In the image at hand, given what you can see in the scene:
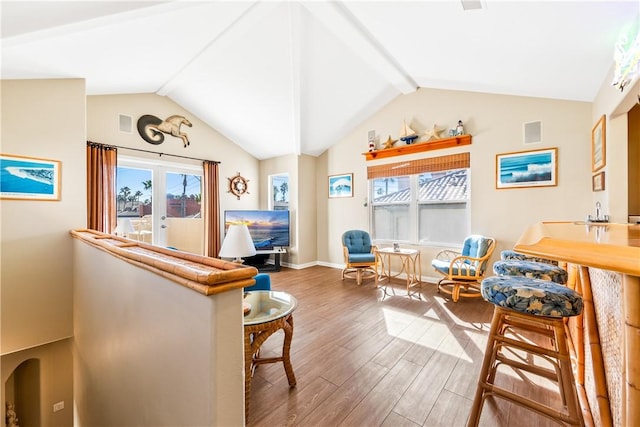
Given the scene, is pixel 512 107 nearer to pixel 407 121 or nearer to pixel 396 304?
pixel 407 121

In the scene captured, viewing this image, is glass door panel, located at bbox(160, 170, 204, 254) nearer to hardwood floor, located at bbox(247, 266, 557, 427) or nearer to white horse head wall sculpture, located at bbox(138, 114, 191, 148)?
white horse head wall sculpture, located at bbox(138, 114, 191, 148)

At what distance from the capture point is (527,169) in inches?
138

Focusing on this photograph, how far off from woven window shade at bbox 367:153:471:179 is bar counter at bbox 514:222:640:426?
2821 mm

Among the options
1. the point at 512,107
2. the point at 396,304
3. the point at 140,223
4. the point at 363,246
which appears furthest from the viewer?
the point at 363,246

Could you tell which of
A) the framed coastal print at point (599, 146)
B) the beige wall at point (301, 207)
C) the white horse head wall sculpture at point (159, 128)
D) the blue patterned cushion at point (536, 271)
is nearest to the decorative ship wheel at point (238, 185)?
the beige wall at point (301, 207)

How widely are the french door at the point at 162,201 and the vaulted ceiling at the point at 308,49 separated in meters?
1.22

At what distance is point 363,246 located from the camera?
4.77m

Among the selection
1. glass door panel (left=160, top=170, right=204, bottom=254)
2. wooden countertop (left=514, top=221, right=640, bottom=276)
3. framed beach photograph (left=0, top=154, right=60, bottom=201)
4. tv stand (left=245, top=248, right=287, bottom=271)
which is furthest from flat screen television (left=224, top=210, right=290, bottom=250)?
wooden countertop (left=514, top=221, right=640, bottom=276)

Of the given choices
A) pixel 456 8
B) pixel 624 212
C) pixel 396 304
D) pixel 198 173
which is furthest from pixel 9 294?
pixel 624 212

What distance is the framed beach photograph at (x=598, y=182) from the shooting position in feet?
8.78

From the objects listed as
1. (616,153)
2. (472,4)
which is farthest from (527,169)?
(472,4)

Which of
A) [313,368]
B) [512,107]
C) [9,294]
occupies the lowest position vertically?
[313,368]

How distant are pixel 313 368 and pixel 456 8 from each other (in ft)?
10.6

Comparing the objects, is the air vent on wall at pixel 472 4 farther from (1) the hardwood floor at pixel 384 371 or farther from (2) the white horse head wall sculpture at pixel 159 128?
(2) the white horse head wall sculpture at pixel 159 128
